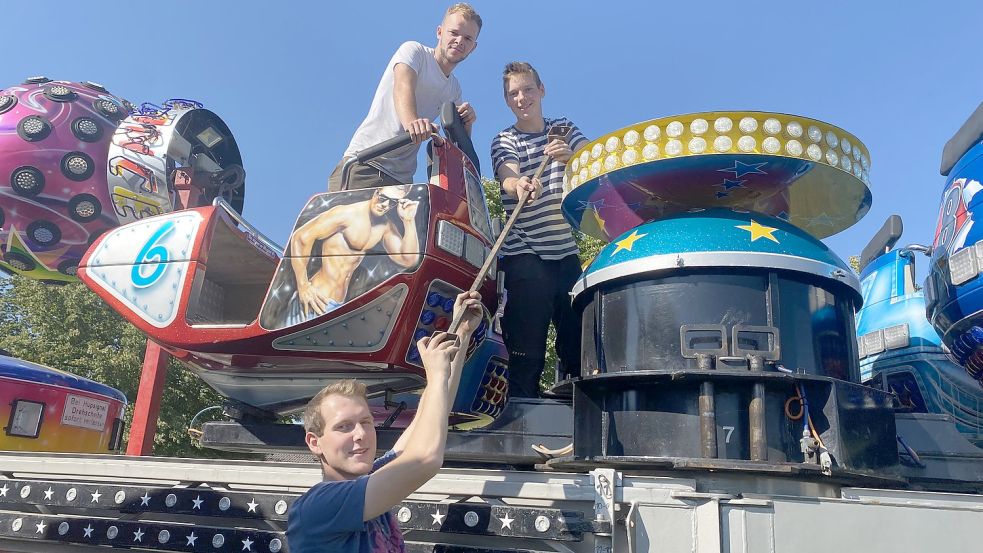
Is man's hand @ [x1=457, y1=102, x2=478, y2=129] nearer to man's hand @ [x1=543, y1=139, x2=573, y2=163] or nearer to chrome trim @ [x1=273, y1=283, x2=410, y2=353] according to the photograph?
man's hand @ [x1=543, y1=139, x2=573, y2=163]

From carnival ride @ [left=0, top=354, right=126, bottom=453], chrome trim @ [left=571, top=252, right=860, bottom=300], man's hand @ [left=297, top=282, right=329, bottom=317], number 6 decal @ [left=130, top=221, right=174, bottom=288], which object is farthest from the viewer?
carnival ride @ [left=0, top=354, right=126, bottom=453]

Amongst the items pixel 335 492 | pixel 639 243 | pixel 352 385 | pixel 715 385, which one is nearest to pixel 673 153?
pixel 639 243

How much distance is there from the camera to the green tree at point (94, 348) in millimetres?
16453

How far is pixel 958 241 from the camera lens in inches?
140

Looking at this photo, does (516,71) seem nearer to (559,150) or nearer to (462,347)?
(559,150)

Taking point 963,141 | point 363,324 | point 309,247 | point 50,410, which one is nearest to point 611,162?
point 363,324

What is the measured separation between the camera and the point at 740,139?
3.13 meters

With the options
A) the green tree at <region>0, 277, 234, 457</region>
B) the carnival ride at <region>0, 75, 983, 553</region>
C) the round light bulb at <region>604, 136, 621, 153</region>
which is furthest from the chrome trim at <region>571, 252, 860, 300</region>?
the green tree at <region>0, 277, 234, 457</region>

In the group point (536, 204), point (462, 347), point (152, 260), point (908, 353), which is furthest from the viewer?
point (908, 353)

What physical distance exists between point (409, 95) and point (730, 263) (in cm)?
192

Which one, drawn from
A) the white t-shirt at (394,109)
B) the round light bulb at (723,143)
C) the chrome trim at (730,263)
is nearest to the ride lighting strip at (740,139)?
the round light bulb at (723,143)

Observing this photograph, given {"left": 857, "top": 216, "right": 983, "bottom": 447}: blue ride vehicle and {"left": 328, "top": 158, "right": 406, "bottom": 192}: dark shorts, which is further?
{"left": 857, "top": 216, "right": 983, "bottom": 447}: blue ride vehicle

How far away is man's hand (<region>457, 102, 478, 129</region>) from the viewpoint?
14.2 ft

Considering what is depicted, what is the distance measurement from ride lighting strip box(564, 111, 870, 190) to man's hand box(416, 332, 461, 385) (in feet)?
5.06
